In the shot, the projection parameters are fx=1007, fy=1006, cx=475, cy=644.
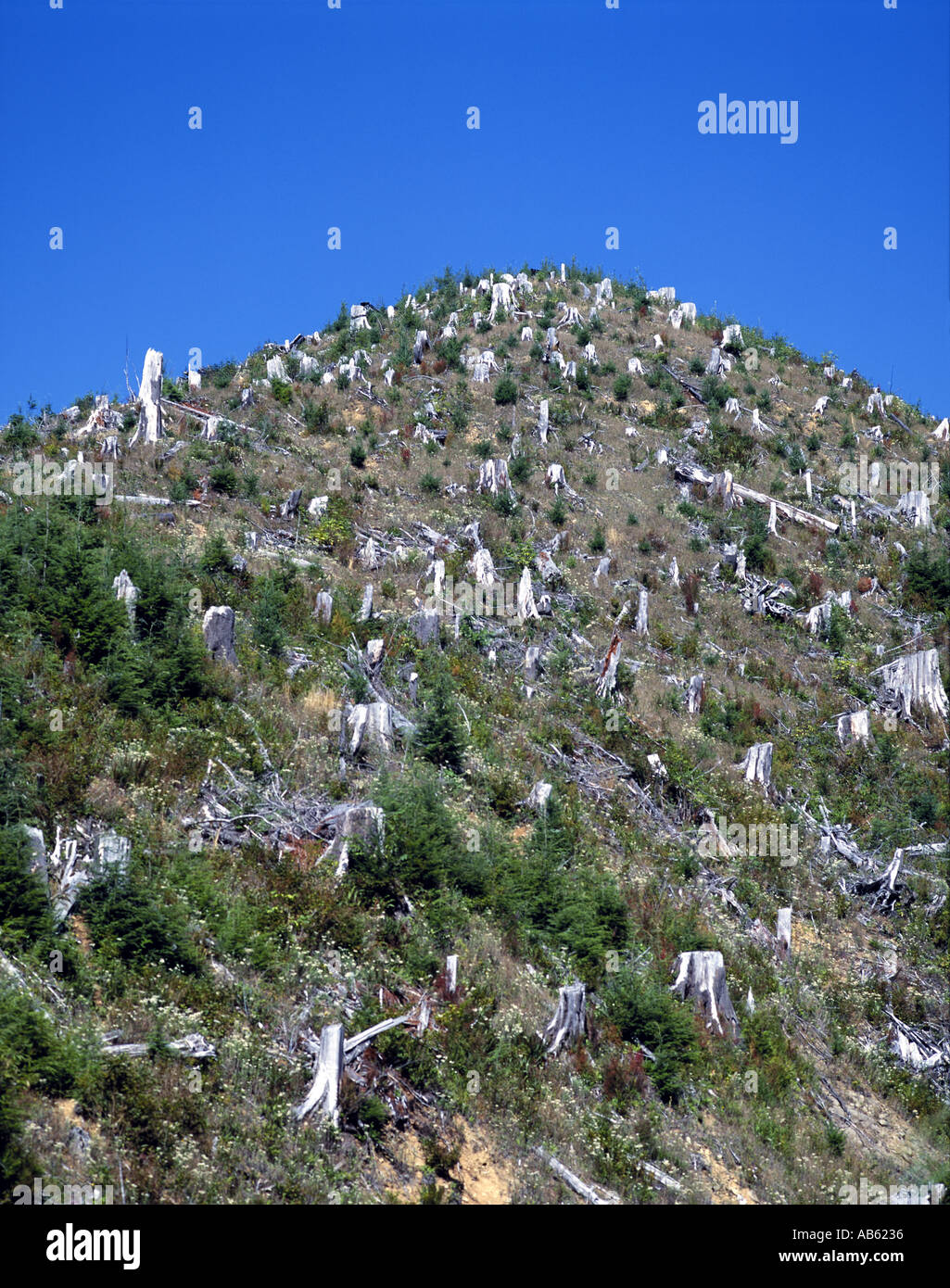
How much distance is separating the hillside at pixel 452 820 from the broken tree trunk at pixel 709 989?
0.06 metres

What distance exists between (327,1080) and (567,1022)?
337 cm

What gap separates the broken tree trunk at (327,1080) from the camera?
31.8 ft

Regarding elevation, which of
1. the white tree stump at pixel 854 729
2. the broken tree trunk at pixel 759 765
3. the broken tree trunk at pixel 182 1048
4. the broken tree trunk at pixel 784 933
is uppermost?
the white tree stump at pixel 854 729

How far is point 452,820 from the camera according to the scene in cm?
1398

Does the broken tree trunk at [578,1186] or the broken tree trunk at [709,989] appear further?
the broken tree trunk at [709,989]

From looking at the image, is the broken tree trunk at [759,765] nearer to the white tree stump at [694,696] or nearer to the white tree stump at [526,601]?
the white tree stump at [694,696]

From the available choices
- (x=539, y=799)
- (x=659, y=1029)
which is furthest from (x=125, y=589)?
(x=659, y=1029)

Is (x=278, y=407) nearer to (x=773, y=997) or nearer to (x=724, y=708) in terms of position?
(x=724, y=708)

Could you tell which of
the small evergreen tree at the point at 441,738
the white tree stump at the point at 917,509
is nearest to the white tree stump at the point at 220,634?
the small evergreen tree at the point at 441,738

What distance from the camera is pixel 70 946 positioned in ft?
33.0

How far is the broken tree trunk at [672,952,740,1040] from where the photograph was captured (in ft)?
43.3

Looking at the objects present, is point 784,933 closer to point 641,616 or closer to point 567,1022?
point 567,1022
